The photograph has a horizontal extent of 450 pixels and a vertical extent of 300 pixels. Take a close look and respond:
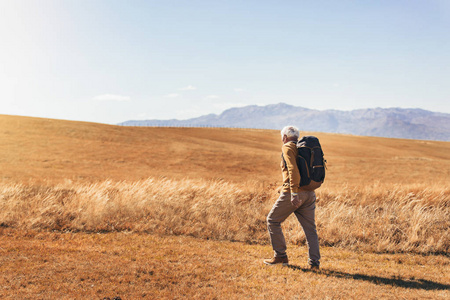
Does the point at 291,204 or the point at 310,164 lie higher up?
the point at 310,164

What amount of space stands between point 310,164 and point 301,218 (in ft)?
3.95

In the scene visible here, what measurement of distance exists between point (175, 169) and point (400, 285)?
28.0 metres

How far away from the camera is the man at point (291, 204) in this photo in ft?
21.2

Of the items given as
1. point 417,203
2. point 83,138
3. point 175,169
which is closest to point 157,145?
point 83,138

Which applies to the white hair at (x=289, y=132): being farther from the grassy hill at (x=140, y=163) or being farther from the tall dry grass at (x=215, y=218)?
the grassy hill at (x=140, y=163)

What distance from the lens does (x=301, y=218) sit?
695 centimetres

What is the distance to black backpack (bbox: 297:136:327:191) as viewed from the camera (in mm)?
6500

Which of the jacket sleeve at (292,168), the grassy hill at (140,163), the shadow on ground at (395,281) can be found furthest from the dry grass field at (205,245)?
the grassy hill at (140,163)

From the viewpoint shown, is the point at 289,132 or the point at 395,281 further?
the point at 289,132

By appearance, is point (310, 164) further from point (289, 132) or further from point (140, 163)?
point (140, 163)

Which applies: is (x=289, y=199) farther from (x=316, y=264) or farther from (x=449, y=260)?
(x=449, y=260)

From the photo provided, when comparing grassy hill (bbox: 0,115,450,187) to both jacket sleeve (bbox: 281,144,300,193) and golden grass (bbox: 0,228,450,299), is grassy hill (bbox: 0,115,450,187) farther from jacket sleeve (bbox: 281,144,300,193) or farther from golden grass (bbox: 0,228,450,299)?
jacket sleeve (bbox: 281,144,300,193)

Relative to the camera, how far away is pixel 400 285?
6379 millimetres

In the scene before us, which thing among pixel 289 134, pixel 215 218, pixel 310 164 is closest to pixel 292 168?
pixel 310 164
